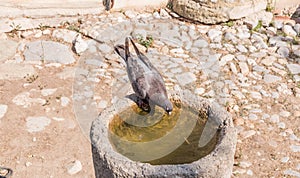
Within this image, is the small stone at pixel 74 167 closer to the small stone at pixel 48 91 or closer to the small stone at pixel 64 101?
the small stone at pixel 64 101

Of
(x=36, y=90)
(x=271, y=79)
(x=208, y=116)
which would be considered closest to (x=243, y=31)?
(x=271, y=79)

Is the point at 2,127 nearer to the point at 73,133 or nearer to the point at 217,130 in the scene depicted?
the point at 73,133

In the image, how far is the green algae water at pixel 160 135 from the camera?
298cm

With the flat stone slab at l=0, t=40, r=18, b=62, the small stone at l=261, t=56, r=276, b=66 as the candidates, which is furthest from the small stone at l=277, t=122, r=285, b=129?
the flat stone slab at l=0, t=40, r=18, b=62

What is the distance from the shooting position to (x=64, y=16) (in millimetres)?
6473

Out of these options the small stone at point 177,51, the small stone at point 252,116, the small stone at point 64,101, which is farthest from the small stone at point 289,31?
the small stone at point 64,101

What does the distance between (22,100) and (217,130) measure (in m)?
2.55

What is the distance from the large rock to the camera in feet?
20.9

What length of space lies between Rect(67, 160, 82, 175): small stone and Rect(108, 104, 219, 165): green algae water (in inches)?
44.1

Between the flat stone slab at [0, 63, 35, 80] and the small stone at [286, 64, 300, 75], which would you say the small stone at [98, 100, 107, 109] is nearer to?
the flat stone slab at [0, 63, 35, 80]

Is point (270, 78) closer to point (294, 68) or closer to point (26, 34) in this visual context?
point (294, 68)

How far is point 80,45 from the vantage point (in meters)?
5.80

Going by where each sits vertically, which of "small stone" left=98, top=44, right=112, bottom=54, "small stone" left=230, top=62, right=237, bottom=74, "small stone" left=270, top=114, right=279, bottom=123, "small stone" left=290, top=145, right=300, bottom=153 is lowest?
"small stone" left=290, top=145, right=300, bottom=153

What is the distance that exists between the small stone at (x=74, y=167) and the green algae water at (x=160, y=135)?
1119mm
